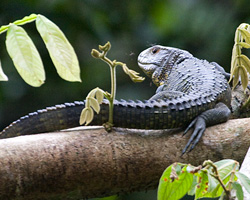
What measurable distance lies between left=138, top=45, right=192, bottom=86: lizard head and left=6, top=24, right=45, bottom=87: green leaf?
210 cm

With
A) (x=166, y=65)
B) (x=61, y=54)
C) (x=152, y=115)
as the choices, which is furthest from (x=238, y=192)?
(x=166, y=65)

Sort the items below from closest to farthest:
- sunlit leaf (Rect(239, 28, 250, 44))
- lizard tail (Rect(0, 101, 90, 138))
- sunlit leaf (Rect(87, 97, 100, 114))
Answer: sunlit leaf (Rect(87, 97, 100, 114)) → sunlit leaf (Rect(239, 28, 250, 44)) → lizard tail (Rect(0, 101, 90, 138))

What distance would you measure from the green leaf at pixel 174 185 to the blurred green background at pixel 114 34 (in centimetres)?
395

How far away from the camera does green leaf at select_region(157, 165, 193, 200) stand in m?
1.15

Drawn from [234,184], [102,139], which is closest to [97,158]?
[102,139]

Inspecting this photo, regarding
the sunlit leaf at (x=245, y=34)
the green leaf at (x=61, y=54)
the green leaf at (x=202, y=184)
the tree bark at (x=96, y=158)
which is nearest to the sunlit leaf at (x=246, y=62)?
the sunlit leaf at (x=245, y=34)

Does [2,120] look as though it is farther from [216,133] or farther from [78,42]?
[216,133]

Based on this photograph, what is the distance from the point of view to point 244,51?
201 inches

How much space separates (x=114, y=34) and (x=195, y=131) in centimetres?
371

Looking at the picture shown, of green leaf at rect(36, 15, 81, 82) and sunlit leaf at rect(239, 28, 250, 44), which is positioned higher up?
green leaf at rect(36, 15, 81, 82)

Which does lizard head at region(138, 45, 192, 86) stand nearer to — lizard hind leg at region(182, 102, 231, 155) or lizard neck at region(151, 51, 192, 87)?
lizard neck at region(151, 51, 192, 87)

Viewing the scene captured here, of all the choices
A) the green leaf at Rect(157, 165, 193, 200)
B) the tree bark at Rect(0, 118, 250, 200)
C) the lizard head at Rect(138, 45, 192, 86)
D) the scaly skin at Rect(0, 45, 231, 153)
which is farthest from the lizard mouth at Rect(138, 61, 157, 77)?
the green leaf at Rect(157, 165, 193, 200)

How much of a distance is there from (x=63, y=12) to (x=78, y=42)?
419 millimetres

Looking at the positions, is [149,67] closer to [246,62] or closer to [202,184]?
[246,62]
